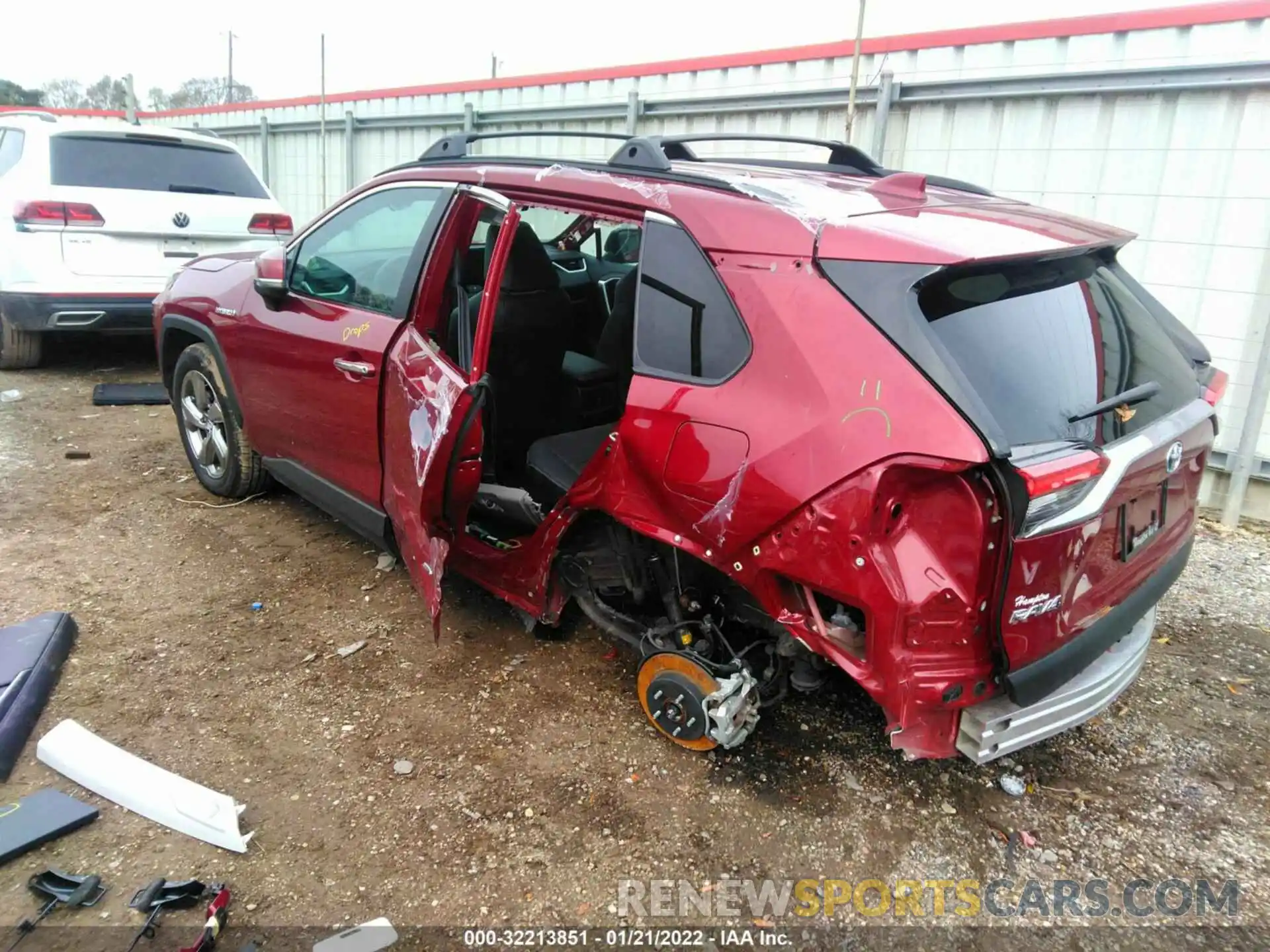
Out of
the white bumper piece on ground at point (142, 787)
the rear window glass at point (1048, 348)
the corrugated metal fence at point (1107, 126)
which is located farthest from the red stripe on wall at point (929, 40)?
the white bumper piece on ground at point (142, 787)

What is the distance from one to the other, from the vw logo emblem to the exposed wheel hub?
1306 millimetres

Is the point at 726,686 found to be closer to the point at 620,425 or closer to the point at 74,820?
the point at 620,425

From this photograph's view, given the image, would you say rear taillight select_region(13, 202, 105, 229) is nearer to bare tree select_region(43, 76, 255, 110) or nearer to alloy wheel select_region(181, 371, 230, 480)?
alloy wheel select_region(181, 371, 230, 480)

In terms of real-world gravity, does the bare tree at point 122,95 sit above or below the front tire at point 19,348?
above

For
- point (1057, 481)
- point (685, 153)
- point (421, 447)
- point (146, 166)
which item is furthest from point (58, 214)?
point (1057, 481)

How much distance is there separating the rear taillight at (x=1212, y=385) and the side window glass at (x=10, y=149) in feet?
24.0

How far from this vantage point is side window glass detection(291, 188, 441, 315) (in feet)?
11.0

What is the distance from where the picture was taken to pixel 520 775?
8.81 ft

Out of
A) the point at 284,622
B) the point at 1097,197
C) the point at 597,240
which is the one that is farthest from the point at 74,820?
the point at 1097,197

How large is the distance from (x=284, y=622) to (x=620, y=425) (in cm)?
183

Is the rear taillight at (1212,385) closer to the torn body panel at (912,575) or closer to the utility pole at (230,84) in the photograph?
the torn body panel at (912,575)

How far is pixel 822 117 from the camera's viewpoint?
6406mm

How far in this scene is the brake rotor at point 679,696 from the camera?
2656mm

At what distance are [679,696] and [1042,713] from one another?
1041 millimetres
